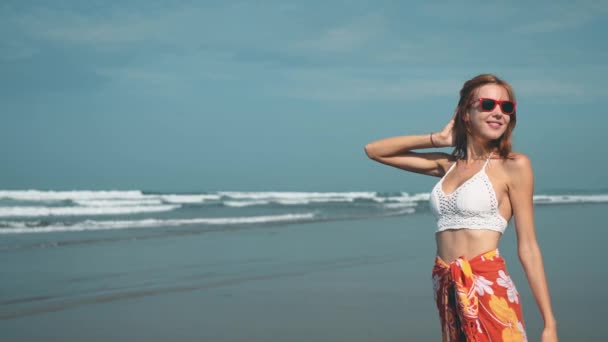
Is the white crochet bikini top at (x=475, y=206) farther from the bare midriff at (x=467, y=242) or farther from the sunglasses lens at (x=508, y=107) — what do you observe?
the sunglasses lens at (x=508, y=107)

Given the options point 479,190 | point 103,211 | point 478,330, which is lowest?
point 478,330

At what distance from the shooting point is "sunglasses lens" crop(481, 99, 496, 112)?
2773 millimetres

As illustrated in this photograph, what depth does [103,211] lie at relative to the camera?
24188 mm

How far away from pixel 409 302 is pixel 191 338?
2.31 metres

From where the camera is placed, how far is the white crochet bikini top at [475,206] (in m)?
2.66

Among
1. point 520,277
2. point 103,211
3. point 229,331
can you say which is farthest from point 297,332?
point 103,211

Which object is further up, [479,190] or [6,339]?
[479,190]

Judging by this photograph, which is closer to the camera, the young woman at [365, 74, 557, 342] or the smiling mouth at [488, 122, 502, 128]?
the young woman at [365, 74, 557, 342]

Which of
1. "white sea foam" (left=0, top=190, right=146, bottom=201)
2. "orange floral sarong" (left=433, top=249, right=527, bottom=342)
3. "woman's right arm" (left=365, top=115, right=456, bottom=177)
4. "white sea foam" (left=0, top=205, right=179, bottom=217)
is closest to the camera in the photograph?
"orange floral sarong" (left=433, top=249, right=527, bottom=342)

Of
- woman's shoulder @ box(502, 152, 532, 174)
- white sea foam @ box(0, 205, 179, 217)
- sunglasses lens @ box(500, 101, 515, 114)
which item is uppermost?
white sea foam @ box(0, 205, 179, 217)

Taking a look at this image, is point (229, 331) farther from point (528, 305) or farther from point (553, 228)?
point (553, 228)

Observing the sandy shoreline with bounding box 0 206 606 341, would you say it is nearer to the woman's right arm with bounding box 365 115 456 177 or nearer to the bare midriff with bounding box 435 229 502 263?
the woman's right arm with bounding box 365 115 456 177

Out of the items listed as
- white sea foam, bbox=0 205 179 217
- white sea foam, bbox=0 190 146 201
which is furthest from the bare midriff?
white sea foam, bbox=0 190 146 201

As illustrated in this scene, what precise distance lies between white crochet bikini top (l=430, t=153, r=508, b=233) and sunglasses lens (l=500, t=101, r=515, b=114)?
21 centimetres
